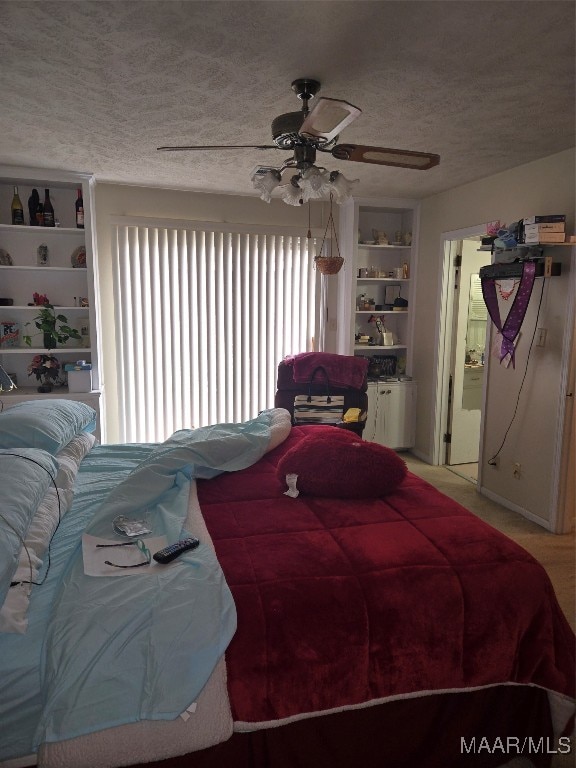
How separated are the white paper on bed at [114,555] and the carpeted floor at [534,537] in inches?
59.1

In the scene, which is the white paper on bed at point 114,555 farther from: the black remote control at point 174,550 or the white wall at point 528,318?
the white wall at point 528,318

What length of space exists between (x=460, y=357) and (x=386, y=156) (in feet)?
9.46

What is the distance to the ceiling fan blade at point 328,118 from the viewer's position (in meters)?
1.65

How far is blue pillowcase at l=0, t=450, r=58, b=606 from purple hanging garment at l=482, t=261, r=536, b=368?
120 inches

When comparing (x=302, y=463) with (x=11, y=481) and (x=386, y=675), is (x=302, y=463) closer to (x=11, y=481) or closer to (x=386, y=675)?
(x=386, y=675)

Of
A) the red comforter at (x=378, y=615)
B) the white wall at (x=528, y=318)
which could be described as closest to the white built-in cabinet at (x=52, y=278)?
the red comforter at (x=378, y=615)

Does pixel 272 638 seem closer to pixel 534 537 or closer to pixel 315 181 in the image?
pixel 315 181

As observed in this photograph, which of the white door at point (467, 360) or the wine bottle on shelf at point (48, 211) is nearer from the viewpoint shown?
the wine bottle on shelf at point (48, 211)

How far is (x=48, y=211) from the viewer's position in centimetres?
397

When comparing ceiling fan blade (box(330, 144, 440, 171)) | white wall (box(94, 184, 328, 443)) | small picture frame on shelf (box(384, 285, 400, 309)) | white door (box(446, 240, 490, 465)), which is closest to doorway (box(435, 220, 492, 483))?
white door (box(446, 240, 490, 465))

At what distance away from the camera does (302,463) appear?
7.01 ft

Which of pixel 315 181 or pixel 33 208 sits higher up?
pixel 33 208

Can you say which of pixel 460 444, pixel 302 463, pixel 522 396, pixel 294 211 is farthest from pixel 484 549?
pixel 294 211

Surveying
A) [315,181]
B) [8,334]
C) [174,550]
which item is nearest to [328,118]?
[315,181]
